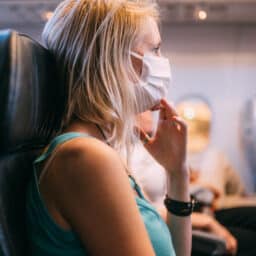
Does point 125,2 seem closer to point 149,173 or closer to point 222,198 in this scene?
point 149,173

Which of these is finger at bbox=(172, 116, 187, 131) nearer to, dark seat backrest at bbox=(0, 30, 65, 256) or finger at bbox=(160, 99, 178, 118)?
finger at bbox=(160, 99, 178, 118)

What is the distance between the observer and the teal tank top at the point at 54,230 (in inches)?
24.5

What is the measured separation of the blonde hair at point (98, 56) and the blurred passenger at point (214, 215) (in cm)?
53

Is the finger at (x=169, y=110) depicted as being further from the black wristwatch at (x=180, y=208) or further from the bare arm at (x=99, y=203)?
the bare arm at (x=99, y=203)

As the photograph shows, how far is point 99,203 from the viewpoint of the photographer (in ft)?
1.88

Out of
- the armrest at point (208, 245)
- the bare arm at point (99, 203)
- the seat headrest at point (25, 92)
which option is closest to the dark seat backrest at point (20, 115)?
the seat headrest at point (25, 92)

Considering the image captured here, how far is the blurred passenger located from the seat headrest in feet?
1.79

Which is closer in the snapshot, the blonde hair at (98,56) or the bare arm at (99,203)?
the bare arm at (99,203)

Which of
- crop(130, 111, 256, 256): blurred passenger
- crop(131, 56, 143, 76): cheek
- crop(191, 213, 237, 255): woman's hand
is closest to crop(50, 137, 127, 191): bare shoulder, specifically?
crop(131, 56, 143, 76): cheek

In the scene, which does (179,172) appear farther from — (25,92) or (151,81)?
(25,92)

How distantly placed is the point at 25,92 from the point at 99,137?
17cm

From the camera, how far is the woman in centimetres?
58

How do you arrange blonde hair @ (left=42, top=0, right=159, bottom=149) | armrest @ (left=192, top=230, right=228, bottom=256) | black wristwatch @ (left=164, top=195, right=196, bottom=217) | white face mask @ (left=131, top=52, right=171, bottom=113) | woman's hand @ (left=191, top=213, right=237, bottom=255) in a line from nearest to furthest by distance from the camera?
blonde hair @ (left=42, top=0, right=159, bottom=149) < white face mask @ (left=131, top=52, right=171, bottom=113) < black wristwatch @ (left=164, top=195, right=196, bottom=217) < armrest @ (left=192, top=230, right=228, bottom=256) < woman's hand @ (left=191, top=213, right=237, bottom=255)

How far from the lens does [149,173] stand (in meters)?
1.48
